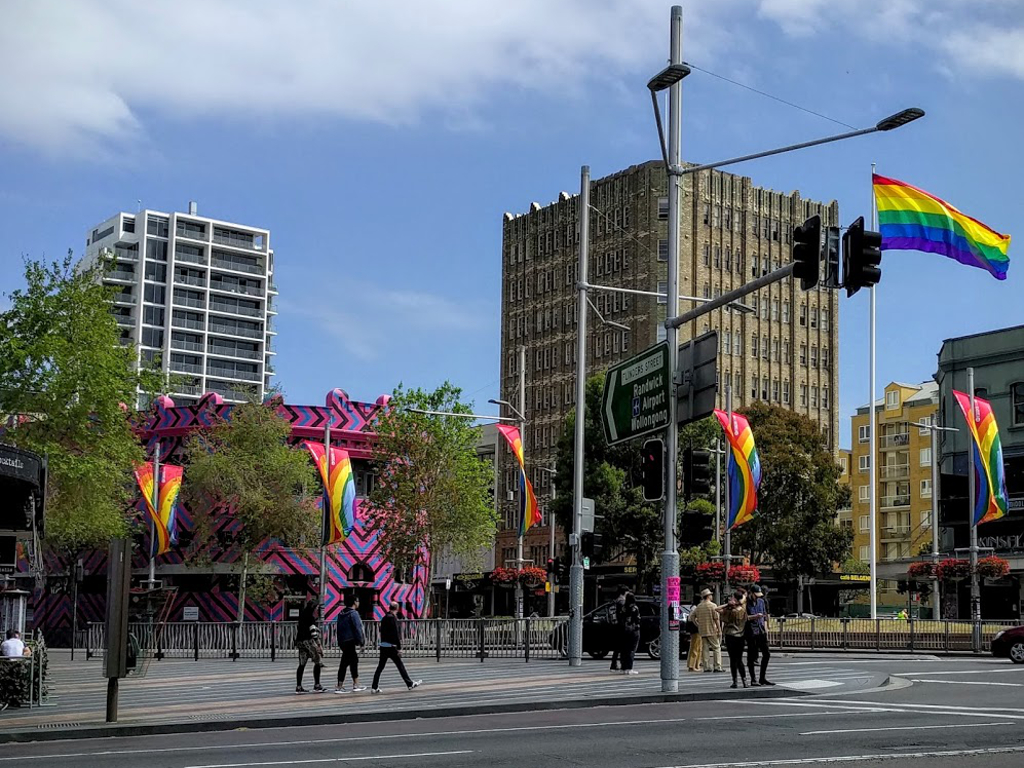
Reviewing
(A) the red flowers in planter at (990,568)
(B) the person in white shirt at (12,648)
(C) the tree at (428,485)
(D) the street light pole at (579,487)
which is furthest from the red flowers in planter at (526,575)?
(B) the person in white shirt at (12,648)

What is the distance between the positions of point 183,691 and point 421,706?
22.6 ft

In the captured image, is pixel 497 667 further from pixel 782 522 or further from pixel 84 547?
pixel 782 522

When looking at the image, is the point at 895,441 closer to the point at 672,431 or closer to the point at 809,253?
the point at 672,431

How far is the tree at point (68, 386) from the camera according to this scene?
Answer: 36969 mm

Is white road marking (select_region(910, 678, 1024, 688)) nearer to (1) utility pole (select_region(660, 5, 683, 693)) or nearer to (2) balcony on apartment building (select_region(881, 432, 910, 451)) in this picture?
(1) utility pole (select_region(660, 5, 683, 693))

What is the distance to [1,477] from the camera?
18766 millimetres

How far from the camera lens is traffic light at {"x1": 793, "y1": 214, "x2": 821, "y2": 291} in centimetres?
1903

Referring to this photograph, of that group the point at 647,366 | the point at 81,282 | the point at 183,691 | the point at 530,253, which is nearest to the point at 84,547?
the point at 81,282

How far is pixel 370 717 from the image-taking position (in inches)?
823

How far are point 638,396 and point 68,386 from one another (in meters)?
17.7

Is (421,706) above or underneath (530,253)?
underneath

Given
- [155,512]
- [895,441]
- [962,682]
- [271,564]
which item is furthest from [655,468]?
[895,441]

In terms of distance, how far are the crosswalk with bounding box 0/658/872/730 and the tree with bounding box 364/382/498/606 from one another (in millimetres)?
24372

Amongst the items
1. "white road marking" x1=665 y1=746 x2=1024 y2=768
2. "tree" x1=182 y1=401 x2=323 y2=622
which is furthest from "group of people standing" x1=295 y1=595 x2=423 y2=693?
"tree" x1=182 y1=401 x2=323 y2=622
